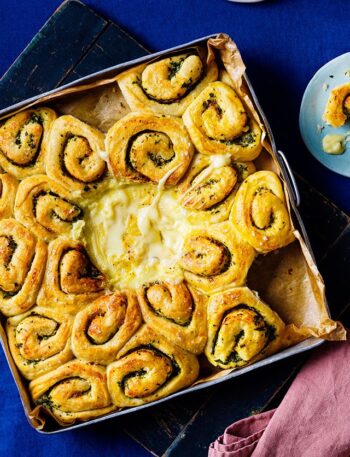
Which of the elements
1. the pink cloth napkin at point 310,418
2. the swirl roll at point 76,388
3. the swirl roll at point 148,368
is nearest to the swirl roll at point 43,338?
the swirl roll at point 76,388

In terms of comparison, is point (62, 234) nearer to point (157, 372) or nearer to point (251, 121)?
point (157, 372)

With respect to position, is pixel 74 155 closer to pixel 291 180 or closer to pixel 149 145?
pixel 149 145

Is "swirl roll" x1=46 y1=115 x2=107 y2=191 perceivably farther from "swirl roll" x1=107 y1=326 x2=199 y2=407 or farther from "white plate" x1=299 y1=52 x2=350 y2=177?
"white plate" x1=299 y1=52 x2=350 y2=177

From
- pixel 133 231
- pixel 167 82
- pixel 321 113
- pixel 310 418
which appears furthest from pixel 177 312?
pixel 321 113

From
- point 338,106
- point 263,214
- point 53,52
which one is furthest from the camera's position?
point 53,52

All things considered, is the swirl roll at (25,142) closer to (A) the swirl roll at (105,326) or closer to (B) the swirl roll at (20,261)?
(B) the swirl roll at (20,261)
